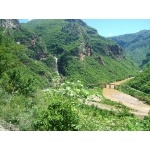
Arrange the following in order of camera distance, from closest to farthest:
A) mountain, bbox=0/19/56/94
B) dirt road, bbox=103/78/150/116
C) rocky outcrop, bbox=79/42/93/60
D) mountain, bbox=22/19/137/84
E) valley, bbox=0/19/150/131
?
valley, bbox=0/19/150/131 < mountain, bbox=0/19/56/94 < dirt road, bbox=103/78/150/116 < mountain, bbox=22/19/137/84 < rocky outcrop, bbox=79/42/93/60

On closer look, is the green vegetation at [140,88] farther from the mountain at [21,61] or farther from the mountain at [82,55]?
the mountain at [21,61]

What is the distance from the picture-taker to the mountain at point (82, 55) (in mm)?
55000

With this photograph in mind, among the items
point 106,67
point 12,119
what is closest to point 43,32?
point 106,67

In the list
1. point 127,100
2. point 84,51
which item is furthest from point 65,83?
point 84,51

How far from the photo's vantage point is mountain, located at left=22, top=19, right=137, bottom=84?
5500 cm

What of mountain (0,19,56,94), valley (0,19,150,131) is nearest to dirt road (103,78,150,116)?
valley (0,19,150,131)

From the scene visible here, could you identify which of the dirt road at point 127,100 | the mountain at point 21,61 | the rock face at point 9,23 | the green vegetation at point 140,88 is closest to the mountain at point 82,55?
the mountain at point 21,61

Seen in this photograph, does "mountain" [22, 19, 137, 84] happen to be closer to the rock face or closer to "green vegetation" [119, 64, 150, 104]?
"green vegetation" [119, 64, 150, 104]

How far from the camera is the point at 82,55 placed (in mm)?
59938

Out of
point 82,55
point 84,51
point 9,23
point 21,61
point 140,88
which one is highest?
point 9,23

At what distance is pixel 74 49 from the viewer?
57.7 metres

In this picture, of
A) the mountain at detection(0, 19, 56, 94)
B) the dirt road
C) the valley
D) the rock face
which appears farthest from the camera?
the rock face

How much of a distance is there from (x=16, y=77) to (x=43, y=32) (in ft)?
191

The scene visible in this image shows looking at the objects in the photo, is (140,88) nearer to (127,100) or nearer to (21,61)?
(127,100)
